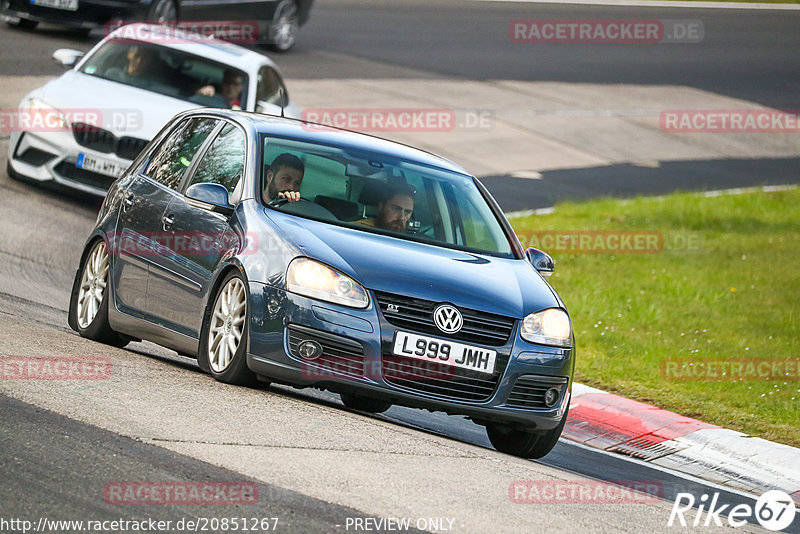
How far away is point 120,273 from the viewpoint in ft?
29.5

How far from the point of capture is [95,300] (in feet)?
30.7

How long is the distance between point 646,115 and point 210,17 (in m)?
8.21

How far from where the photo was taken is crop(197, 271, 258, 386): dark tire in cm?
756

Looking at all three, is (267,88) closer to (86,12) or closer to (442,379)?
(86,12)

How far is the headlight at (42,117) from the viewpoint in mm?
14242

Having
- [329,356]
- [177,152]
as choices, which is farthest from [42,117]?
[329,356]

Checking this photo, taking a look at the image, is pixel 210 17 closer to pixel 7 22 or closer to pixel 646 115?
pixel 7 22

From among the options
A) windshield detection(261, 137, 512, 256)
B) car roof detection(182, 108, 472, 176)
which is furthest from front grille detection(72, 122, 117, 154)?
windshield detection(261, 137, 512, 256)

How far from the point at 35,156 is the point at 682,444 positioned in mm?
7853

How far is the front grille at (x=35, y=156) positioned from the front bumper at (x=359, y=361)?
24.7ft

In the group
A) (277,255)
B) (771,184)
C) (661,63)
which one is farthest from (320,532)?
(661,63)

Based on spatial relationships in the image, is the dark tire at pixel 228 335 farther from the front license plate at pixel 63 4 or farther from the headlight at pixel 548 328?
the front license plate at pixel 63 4

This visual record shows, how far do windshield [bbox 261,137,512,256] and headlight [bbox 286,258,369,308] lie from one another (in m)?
0.74

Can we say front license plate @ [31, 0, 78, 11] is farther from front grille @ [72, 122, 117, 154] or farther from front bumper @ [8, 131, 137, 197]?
front grille @ [72, 122, 117, 154]
